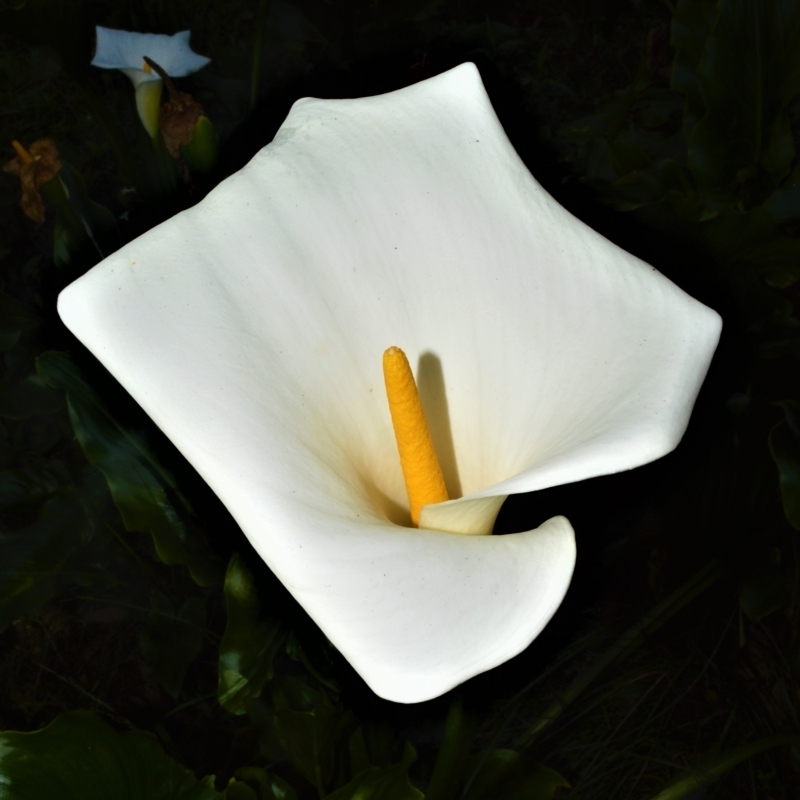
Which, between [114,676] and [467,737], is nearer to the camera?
[467,737]

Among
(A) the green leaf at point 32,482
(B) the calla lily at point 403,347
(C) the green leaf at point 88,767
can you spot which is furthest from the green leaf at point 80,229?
(C) the green leaf at point 88,767

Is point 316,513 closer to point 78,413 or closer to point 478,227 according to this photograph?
point 478,227

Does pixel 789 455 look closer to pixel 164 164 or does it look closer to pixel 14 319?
pixel 164 164

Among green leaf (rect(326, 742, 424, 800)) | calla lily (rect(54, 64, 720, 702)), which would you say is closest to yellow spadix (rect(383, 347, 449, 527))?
calla lily (rect(54, 64, 720, 702))

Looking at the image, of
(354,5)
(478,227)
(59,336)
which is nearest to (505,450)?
(478,227)

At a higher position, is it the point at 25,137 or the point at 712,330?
the point at 25,137

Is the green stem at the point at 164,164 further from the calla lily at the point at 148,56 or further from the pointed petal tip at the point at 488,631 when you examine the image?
the pointed petal tip at the point at 488,631

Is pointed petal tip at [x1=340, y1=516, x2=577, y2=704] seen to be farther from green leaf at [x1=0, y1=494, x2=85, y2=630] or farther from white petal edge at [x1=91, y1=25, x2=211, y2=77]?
white petal edge at [x1=91, y1=25, x2=211, y2=77]
